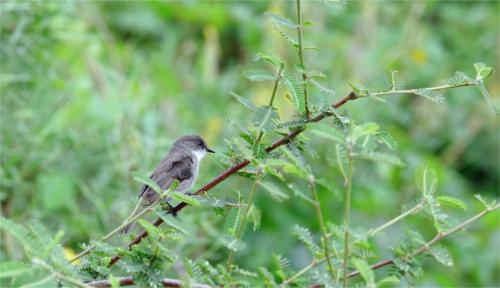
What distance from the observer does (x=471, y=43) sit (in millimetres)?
7340

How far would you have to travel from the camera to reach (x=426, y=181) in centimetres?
208

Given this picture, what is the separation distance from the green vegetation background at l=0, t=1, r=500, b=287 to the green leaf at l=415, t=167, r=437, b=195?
1.78 metres

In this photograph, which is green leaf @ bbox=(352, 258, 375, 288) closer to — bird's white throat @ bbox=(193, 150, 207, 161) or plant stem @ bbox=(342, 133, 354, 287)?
plant stem @ bbox=(342, 133, 354, 287)

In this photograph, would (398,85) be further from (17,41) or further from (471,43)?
(471,43)

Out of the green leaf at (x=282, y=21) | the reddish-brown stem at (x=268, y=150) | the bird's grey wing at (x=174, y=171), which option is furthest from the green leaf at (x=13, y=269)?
the bird's grey wing at (x=174, y=171)

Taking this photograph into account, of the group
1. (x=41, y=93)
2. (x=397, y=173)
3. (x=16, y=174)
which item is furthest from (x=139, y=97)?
(x=397, y=173)

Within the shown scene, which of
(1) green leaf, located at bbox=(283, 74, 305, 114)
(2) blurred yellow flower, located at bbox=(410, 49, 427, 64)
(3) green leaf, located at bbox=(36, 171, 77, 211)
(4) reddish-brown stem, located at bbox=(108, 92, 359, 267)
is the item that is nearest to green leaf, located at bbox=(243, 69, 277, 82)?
(1) green leaf, located at bbox=(283, 74, 305, 114)

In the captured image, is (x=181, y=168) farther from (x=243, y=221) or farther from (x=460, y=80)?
(x=460, y=80)

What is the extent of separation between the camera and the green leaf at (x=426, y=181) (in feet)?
6.78

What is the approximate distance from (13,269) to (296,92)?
77cm

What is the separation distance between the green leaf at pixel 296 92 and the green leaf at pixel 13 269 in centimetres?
73

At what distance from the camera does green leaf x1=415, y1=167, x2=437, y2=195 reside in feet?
6.78

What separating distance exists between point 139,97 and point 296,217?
50.5 inches

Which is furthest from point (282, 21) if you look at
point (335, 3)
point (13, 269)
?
point (13, 269)
